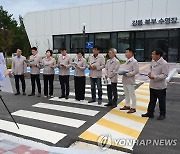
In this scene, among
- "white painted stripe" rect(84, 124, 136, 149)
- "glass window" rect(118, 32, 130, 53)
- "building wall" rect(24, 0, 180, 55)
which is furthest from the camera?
"glass window" rect(118, 32, 130, 53)

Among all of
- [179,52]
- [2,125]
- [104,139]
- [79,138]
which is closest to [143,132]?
[104,139]

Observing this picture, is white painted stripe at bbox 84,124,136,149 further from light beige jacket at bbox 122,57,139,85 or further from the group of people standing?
light beige jacket at bbox 122,57,139,85

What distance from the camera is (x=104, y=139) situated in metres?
4.56

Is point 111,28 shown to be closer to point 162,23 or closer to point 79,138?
point 162,23

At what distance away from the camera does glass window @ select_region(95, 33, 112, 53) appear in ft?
86.6

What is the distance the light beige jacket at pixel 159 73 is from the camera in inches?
220

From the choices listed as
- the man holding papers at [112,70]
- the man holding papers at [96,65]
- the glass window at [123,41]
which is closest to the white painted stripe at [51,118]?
the man holding papers at [112,70]

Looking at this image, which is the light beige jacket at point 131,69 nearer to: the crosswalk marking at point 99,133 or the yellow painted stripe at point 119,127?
the yellow painted stripe at point 119,127

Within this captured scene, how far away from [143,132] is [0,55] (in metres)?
3.59

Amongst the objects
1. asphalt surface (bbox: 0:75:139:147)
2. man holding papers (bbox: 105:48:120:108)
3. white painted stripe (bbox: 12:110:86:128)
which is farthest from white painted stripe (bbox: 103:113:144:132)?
man holding papers (bbox: 105:48:120:108)

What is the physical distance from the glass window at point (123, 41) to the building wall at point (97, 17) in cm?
65

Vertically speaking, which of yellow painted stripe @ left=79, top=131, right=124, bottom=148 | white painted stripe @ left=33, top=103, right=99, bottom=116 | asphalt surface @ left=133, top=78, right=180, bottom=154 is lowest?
asphalt surface @ left=133, top=78, right=180, bottom=154

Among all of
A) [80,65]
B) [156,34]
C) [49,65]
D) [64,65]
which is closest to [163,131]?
[80,65]

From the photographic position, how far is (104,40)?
87.7 ft
